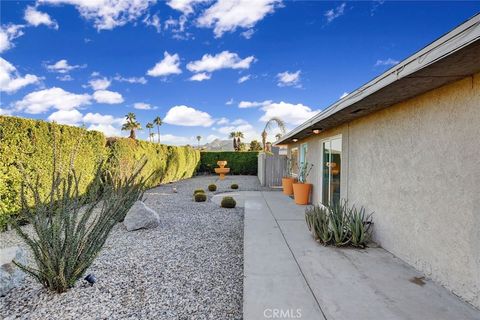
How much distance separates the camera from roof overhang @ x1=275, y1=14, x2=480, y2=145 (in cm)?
193

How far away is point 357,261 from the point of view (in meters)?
3.64

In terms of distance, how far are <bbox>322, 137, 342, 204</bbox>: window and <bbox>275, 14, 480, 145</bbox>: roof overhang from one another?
2555 mm

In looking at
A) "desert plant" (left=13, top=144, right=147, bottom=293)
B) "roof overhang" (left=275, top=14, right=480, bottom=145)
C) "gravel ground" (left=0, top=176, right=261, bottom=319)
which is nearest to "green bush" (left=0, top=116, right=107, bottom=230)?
"gravel ground" (left=0, top=176, right=261, bottom=319)

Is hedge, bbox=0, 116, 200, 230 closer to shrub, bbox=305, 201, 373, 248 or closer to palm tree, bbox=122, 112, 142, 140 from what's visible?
shrub, bbox=305, 201, 373, 248

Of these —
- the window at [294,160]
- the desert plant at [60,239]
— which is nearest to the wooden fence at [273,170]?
the window at [294,160]

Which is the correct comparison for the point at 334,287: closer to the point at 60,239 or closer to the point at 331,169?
the point at 60,239

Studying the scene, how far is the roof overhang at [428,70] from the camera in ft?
6.35

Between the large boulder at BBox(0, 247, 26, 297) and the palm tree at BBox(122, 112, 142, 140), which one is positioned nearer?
the large boulder at BBox(0, 247, 26, 297)

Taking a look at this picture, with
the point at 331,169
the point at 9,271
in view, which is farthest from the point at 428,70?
the point at 9,271

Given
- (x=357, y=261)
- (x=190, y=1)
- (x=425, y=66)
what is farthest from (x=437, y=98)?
(x=190, y=1)

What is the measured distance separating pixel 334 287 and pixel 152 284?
85.6 inches

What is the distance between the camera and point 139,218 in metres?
5.60

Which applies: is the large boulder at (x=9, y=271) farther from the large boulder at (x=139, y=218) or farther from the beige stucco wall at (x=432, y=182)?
the beige stucco wall at (x=432, y=182)

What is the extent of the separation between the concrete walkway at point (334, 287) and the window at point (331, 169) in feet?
8.12
